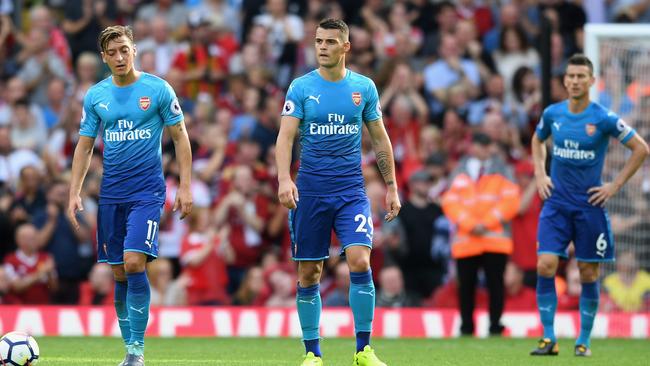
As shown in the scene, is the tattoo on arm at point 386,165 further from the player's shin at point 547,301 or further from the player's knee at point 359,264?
the player's shin at point 547,301

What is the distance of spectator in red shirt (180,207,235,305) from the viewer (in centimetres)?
1747

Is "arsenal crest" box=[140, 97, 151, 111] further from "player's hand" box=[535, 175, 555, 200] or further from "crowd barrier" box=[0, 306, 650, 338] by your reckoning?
"crowd barrier" box=[0, 306, 650, 338]

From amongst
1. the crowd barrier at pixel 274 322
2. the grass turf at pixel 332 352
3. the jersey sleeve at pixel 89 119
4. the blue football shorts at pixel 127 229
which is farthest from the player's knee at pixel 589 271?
the jersey sleeve at pixel 89 119

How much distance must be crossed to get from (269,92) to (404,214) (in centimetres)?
320

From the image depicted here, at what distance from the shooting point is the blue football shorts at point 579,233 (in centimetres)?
1279

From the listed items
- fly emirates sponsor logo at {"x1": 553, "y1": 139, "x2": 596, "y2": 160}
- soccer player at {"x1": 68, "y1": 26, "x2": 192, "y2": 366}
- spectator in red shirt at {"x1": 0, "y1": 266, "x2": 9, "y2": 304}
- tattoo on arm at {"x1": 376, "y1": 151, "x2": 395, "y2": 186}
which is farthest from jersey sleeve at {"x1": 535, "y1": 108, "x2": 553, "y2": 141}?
spectator in red shirt at {"x1": 0, "y1": 266, "x2": 9, "y2": 304}

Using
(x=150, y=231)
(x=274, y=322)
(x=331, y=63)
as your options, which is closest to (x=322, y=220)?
(x=331, y=63)

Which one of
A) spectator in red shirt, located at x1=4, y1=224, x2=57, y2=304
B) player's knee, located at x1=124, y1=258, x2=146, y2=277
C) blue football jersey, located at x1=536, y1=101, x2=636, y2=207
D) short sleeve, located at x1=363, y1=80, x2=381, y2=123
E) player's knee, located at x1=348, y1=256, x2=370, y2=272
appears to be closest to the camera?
player's knee, located at x1=348, y1=256, x2=370, y2=272

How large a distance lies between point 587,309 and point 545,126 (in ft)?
6.09

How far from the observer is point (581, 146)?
12.8m

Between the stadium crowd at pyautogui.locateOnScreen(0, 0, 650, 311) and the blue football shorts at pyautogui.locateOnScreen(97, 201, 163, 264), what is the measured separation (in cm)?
598

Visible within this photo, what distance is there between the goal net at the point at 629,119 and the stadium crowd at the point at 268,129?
0.04 m

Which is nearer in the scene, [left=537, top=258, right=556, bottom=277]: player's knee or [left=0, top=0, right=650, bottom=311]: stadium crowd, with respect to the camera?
[left=537, top=258, right=556, bottom=277]: player's knee

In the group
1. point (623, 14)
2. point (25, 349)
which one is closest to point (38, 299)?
point (25, 349)
